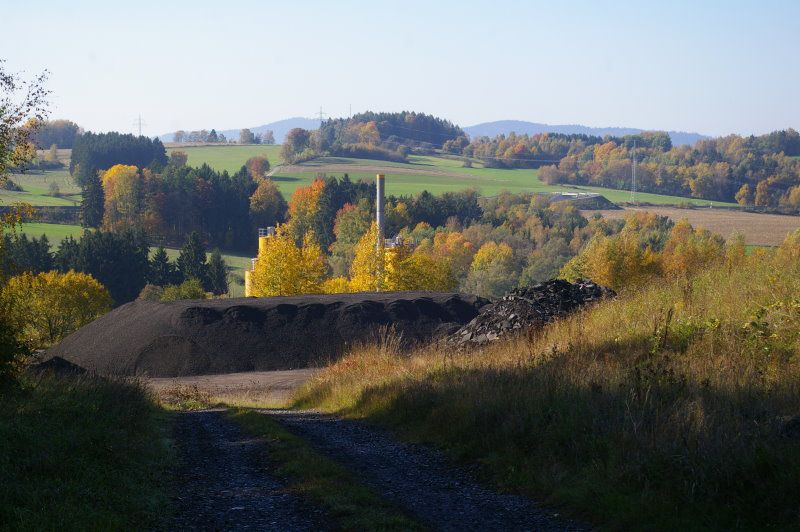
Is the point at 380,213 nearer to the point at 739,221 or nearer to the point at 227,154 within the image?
the point at 739,221

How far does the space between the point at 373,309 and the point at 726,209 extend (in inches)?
3503

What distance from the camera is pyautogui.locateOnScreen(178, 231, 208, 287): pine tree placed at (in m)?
89.6

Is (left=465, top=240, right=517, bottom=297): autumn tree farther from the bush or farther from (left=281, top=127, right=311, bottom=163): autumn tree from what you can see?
(left=281, top=127, right=311, bottom=163): autumn tree

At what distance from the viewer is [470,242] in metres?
112

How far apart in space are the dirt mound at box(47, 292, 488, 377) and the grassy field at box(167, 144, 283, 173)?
125990 mm

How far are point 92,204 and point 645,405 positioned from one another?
116 meters

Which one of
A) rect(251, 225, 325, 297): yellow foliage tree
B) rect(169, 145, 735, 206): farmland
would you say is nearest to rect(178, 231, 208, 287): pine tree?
rect(251, 225, 325, 297): yellow foliage tree

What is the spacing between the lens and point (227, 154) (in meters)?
178

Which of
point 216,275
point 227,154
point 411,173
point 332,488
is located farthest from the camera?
point 227,154

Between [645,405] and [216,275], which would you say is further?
[216,275]

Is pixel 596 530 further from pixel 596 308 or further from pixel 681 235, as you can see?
pixel 681 235

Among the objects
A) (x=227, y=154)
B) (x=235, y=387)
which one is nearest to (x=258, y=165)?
(x=227, y=154)

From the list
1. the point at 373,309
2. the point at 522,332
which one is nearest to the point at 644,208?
the point at 373,309

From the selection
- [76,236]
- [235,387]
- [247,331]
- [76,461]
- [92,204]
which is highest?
[76,461]
